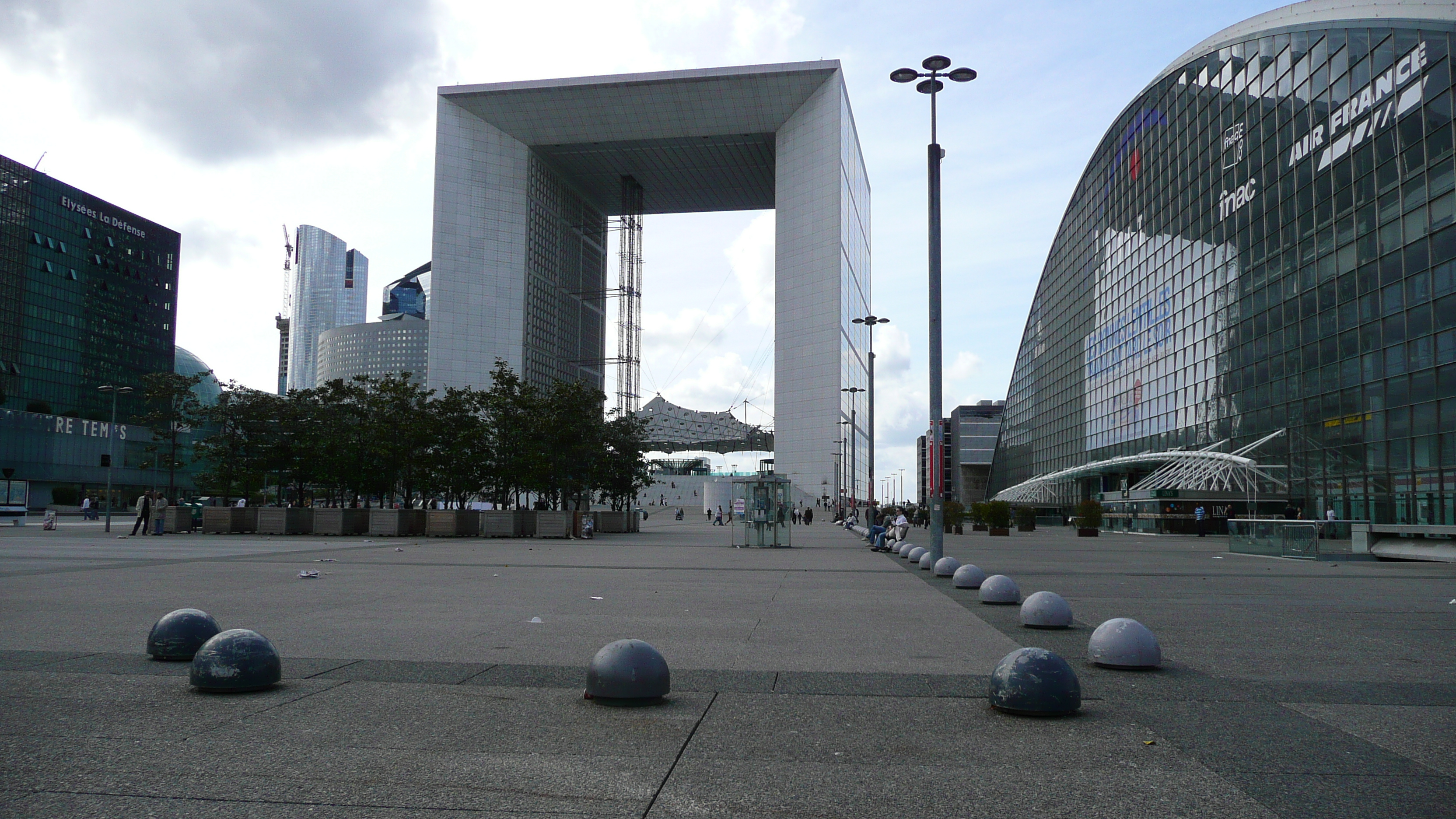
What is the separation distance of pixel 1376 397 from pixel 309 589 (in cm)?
4261

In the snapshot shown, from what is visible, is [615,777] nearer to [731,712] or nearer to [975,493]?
[731,712]

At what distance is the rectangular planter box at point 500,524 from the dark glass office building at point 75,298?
94500mm

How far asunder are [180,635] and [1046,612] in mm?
8663

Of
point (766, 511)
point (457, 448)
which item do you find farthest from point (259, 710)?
point (457, 448)

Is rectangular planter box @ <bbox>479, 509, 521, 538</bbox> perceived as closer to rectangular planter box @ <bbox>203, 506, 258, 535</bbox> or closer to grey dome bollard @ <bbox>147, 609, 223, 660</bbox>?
rectangular planter box @ <bbox>203, 506, 258, 535</bbox>

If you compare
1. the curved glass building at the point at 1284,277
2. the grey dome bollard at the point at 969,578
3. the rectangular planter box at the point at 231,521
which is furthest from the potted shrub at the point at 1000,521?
the grey dome bollard at the point at 969,578

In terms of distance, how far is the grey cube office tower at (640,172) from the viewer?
95.8 metres

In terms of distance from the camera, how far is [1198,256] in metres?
62.0

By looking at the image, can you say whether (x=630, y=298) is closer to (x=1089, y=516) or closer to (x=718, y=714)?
(x=1089, y=516)

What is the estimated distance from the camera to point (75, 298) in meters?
121

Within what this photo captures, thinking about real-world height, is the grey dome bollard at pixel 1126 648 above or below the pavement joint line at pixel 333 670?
above

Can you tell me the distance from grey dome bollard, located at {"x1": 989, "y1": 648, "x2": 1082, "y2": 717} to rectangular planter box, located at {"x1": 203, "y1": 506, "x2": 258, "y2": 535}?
40317 mm

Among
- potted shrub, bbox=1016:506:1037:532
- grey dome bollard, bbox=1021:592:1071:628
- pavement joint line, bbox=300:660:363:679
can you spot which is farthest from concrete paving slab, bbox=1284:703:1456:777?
potted shrub, bbox=1016:506:1037:532

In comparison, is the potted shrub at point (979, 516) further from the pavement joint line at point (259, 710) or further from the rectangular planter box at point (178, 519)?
the pavement joint line at point (259, 710)
